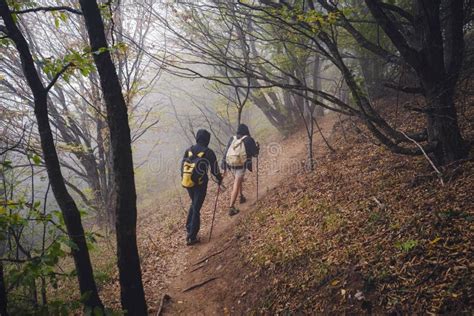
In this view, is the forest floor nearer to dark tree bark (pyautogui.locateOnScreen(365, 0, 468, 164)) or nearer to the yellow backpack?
dark tree bark (pyautogui.locateOnScreen(365, 0, 468, 164))

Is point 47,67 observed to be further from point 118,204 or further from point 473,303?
point 473,303

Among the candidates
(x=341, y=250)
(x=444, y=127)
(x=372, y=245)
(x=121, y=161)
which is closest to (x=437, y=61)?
(x=444, y=127)

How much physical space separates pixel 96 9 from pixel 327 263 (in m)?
4.34

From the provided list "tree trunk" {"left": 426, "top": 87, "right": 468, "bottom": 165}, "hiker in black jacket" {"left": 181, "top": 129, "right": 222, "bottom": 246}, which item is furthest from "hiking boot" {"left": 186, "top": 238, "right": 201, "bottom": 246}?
"tree trunk" {"left": 426, "top": 87, "right": 468, "bottom": 165}

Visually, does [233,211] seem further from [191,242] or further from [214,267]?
[214,267]

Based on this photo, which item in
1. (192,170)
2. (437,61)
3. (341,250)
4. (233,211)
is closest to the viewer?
(341,250)

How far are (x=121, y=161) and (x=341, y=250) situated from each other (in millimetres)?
3145

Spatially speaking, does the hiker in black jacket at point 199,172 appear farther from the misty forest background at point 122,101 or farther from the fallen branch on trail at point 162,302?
the fallen branch on trail at point 162,302

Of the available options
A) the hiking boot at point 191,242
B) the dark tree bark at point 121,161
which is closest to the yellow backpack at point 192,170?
the hiking boot at point 191,242

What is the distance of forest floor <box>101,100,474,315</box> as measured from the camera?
299 cm

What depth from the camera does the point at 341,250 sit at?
159 inches

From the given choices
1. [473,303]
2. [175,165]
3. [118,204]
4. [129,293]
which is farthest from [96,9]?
[175,165]

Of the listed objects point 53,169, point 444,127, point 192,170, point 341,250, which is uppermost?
point 53,169

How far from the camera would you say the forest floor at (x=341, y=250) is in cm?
299
